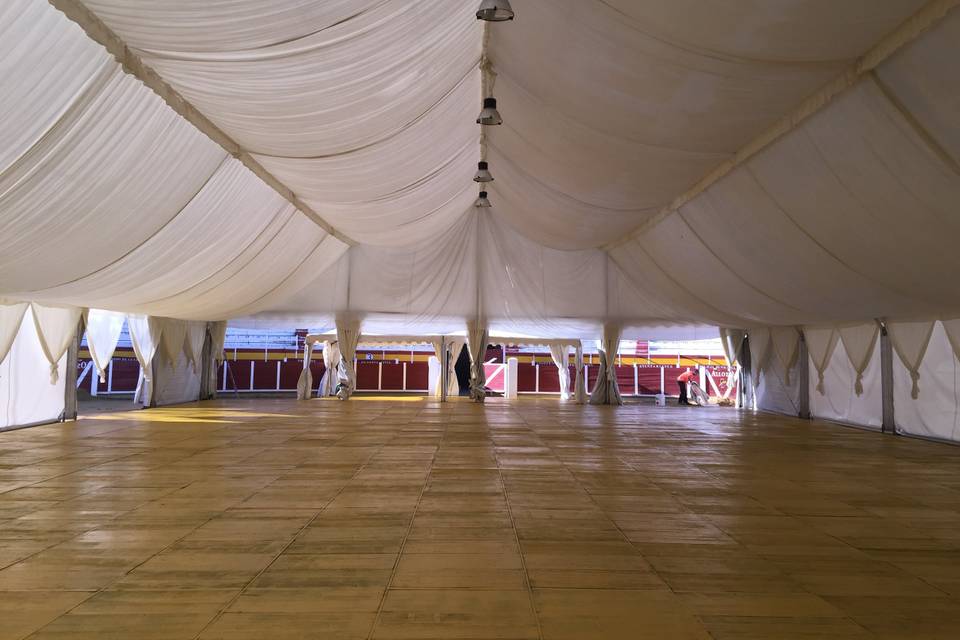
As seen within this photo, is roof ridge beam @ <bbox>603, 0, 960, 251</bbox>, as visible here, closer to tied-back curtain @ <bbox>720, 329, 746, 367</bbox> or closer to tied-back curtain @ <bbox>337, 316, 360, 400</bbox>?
tied-back curtain @ <bbox>720, 329, 746, 367</bbox>

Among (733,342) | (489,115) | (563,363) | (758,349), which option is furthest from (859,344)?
(489,115)

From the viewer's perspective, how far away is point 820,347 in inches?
442

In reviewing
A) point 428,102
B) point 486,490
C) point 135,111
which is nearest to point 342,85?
point 428,102

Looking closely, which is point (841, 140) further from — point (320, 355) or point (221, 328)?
point (320, 355)

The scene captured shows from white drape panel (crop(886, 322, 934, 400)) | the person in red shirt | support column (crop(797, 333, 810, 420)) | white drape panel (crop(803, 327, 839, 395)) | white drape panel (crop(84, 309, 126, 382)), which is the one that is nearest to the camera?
white drape panel (crop(886, 322, 934, 400))

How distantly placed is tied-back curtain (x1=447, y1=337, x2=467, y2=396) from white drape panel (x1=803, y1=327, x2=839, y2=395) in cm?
801

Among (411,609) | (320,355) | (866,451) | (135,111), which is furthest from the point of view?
(320,355)

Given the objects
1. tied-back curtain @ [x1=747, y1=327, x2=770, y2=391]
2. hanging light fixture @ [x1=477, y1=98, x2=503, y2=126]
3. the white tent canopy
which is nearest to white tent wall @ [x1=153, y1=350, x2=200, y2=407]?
the white tent canopy

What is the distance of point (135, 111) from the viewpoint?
4559 millimetres

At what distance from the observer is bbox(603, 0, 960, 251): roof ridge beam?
345 cm

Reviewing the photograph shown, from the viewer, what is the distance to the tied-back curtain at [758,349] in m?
13.1

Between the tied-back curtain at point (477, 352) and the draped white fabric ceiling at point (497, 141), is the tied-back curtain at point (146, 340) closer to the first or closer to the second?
the draped white fabric ceiling at point (497, 141)

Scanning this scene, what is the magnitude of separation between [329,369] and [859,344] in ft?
42.7

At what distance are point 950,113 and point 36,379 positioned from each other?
11.6m
